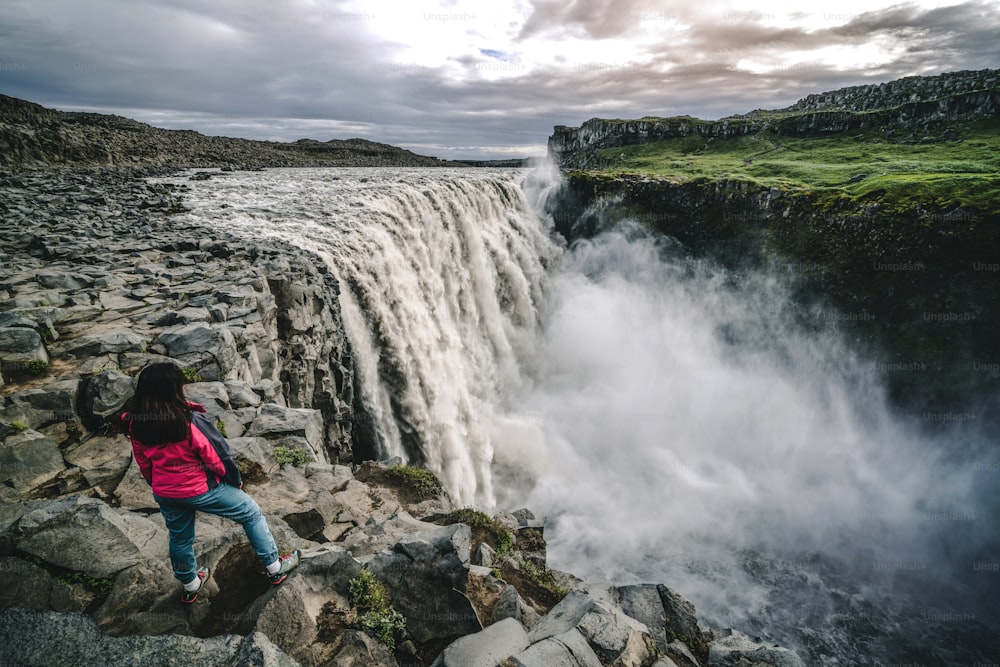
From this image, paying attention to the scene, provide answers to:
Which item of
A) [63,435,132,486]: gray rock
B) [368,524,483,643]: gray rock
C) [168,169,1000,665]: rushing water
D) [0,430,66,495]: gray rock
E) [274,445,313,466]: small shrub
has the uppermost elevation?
[0,430,66,495]: gray rock

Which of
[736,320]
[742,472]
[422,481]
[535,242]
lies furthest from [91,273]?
[736,320]

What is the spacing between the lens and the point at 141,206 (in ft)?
72.8

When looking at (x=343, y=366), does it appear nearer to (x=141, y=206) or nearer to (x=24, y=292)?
(x=24, y=292)

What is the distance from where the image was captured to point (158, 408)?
480 centimetres

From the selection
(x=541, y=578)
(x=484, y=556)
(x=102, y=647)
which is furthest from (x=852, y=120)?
(x=102, y=647)

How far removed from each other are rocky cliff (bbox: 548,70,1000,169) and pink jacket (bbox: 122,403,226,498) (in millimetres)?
91395

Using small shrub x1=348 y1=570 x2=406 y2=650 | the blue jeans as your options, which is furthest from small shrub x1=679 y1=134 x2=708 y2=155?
the blue jeans

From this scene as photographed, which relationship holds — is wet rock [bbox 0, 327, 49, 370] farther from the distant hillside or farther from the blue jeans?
the distant hillside

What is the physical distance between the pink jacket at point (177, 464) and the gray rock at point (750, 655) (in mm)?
9560

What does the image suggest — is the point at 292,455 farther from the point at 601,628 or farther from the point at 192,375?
the point at 601,628

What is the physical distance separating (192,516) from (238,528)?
129 cm

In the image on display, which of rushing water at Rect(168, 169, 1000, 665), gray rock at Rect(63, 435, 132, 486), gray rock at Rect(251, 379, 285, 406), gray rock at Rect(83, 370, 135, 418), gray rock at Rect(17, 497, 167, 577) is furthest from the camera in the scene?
rushing water at Rect(168, 169, 1000, 665)

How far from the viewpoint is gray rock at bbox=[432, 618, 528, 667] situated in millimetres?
5879

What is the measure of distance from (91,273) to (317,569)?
11850 millimetres
